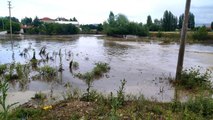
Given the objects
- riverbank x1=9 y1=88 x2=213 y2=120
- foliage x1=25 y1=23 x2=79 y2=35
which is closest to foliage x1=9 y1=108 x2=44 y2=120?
riverbank x1=9 y1=88 x2=213 y2=120

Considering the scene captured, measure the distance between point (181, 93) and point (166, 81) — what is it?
8.92 ft

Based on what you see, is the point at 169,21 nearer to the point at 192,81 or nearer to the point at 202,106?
the point at 192,81

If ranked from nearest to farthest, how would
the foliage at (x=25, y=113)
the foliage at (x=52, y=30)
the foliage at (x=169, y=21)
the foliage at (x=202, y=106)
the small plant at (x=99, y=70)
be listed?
the foliage at (x=25, y=113)
the foliage at (x=202, y=106)
the small plant at (x=99, y=70)
the foliage at (x=52, y=30)
the foliage at (x=169, y=21)

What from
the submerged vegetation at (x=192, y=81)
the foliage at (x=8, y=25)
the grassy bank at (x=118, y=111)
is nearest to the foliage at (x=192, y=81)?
the submerged vegetation at (x=192, y=81)

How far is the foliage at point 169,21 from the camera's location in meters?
91.1

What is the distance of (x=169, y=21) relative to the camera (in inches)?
3684

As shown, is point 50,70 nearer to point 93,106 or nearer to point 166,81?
point 166,81

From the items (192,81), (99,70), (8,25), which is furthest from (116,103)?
(8,25)

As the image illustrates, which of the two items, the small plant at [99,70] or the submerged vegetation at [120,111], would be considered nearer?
the submerged vegetation at [120,111]

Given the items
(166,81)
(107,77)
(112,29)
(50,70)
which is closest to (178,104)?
(166,81)

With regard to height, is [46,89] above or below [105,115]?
below

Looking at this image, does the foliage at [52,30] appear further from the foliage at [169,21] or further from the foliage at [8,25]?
the foliage at [169,21]

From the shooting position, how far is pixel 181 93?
11.2 m

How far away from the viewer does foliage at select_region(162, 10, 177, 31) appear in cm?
9106
